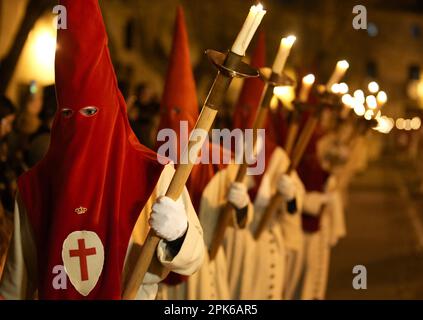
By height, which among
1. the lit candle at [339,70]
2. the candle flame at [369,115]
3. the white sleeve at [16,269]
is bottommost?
the white sleeve at [16,269]

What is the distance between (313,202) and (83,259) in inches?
209

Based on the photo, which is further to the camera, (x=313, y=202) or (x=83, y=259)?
(x=313, y=202)

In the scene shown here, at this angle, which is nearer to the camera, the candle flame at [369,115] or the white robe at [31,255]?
the white robe at [31,255]

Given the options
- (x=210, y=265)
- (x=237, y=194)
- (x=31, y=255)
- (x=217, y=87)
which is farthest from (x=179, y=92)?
(x=217, y=87)

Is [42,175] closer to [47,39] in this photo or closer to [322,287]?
[322,287]

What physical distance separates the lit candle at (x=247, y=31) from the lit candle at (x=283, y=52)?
143 cm

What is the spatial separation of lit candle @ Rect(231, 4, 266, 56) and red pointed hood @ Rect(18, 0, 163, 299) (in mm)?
665

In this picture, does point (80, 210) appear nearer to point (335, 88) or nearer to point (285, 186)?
point (285, 186)

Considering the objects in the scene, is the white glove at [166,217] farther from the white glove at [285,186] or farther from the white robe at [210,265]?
the white glove at [285,186]

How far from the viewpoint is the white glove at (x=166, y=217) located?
3.48 meters

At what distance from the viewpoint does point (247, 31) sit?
10.9ft

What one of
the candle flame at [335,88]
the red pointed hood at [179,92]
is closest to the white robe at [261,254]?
the candle flame at [335,88]

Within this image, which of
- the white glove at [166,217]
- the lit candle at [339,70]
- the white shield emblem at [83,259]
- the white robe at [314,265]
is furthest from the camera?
the white robe at [314,265]

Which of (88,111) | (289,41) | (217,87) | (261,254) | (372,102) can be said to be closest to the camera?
(217,87)
